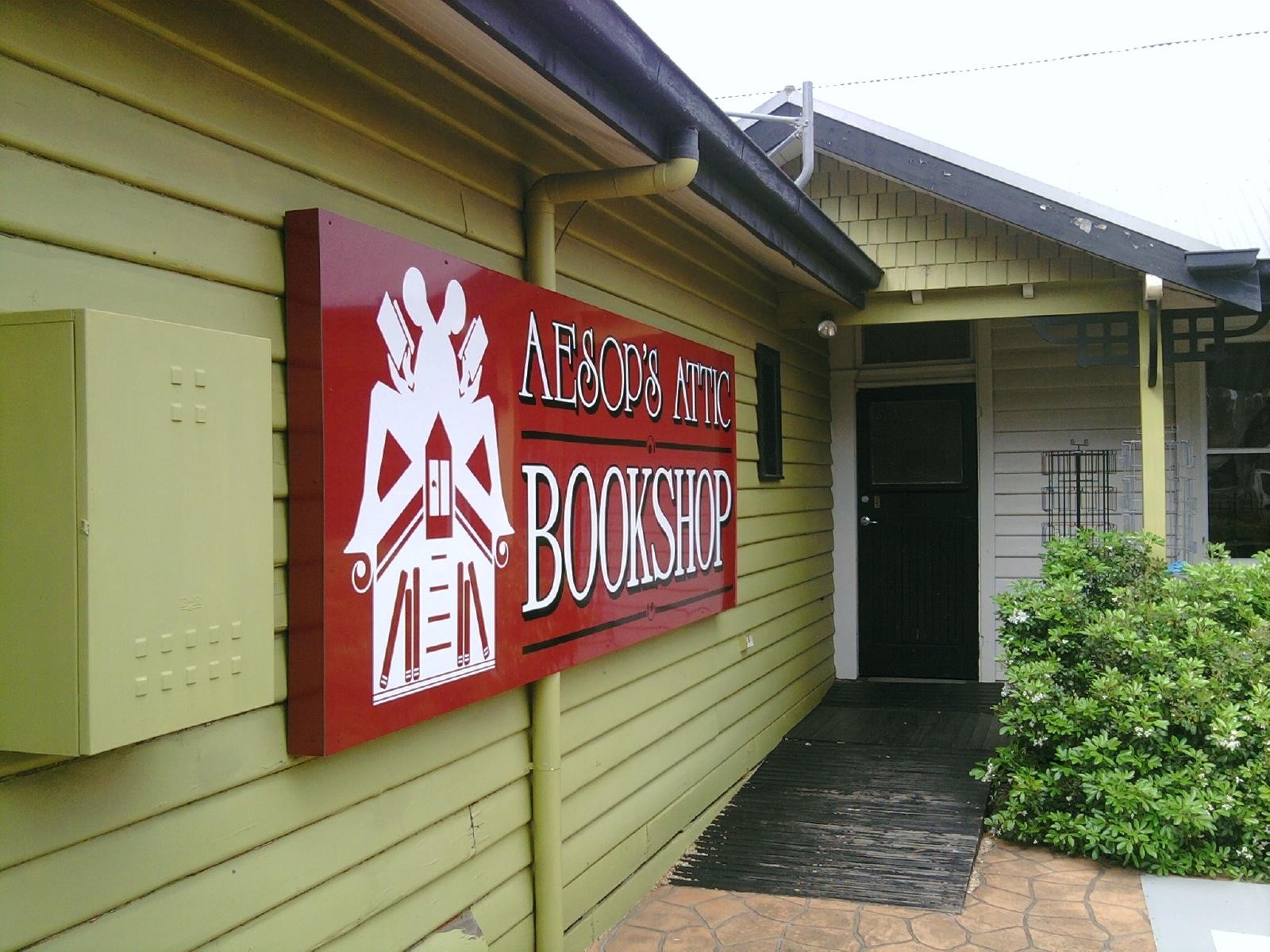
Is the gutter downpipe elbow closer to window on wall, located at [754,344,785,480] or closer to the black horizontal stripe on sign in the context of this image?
the black horizontal stripe on sign

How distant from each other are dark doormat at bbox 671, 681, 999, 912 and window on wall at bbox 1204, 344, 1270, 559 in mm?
2111

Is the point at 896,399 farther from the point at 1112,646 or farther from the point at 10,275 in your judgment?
the point at 10,275

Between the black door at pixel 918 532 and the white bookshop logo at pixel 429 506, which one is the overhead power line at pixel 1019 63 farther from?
the white bookshop logo at pixel 429 506

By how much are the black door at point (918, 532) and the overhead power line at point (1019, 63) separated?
5020mm

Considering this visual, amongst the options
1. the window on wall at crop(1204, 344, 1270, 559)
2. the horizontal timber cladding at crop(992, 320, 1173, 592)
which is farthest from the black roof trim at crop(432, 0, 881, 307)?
the window on wall at crop(1204, 344, 1270, 559)

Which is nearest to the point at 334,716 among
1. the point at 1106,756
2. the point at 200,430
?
the point at 200,430

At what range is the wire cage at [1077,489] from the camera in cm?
780


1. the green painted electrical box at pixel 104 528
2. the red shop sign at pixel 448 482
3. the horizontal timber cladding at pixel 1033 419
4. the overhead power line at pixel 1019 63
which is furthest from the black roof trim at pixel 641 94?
the overhead power line at pixel 1019 63

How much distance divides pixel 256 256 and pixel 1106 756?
154 inches

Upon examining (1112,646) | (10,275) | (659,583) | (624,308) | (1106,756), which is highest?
(624,308)

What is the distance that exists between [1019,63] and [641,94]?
11866mm

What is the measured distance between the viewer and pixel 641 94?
332cm

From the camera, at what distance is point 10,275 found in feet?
5.97

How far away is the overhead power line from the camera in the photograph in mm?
12312
